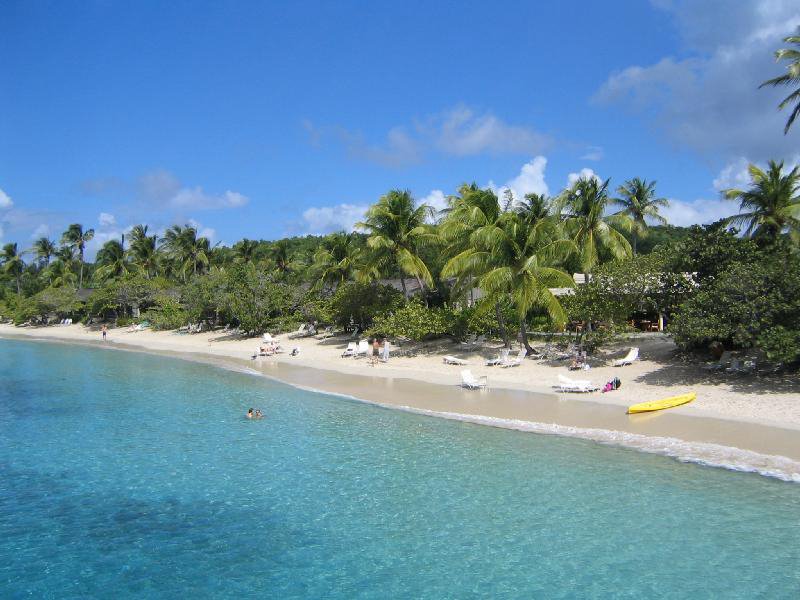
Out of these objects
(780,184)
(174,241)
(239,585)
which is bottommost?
(239,585)

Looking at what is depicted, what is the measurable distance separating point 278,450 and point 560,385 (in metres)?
9.19

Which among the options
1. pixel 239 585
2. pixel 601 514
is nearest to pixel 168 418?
pixel 239 585

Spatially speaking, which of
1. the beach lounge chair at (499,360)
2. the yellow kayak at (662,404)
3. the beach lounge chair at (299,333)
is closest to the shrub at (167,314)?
the beach lounge chair at (299,333)

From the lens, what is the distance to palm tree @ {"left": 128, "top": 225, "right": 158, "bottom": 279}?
6272 cm

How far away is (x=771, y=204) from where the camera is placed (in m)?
23.7

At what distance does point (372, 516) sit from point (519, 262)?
1507cm

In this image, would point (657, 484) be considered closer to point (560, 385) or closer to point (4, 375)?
point (560, 385)

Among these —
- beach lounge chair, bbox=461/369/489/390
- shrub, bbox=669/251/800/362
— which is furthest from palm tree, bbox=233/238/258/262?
shrub, bbox=669/251/800/362

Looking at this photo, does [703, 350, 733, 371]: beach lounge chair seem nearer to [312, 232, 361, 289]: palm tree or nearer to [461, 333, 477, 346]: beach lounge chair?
[461, 333, 477, 346]: beach lounge chair

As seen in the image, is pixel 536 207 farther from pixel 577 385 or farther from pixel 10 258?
pixel 10 258

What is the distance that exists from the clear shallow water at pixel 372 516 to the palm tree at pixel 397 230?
13.1 meters

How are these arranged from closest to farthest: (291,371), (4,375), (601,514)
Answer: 1. (601,514)
2. (291,371)
3. (4,375)

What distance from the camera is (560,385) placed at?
18.7 m

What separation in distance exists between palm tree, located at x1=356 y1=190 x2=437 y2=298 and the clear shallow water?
13.1 m
